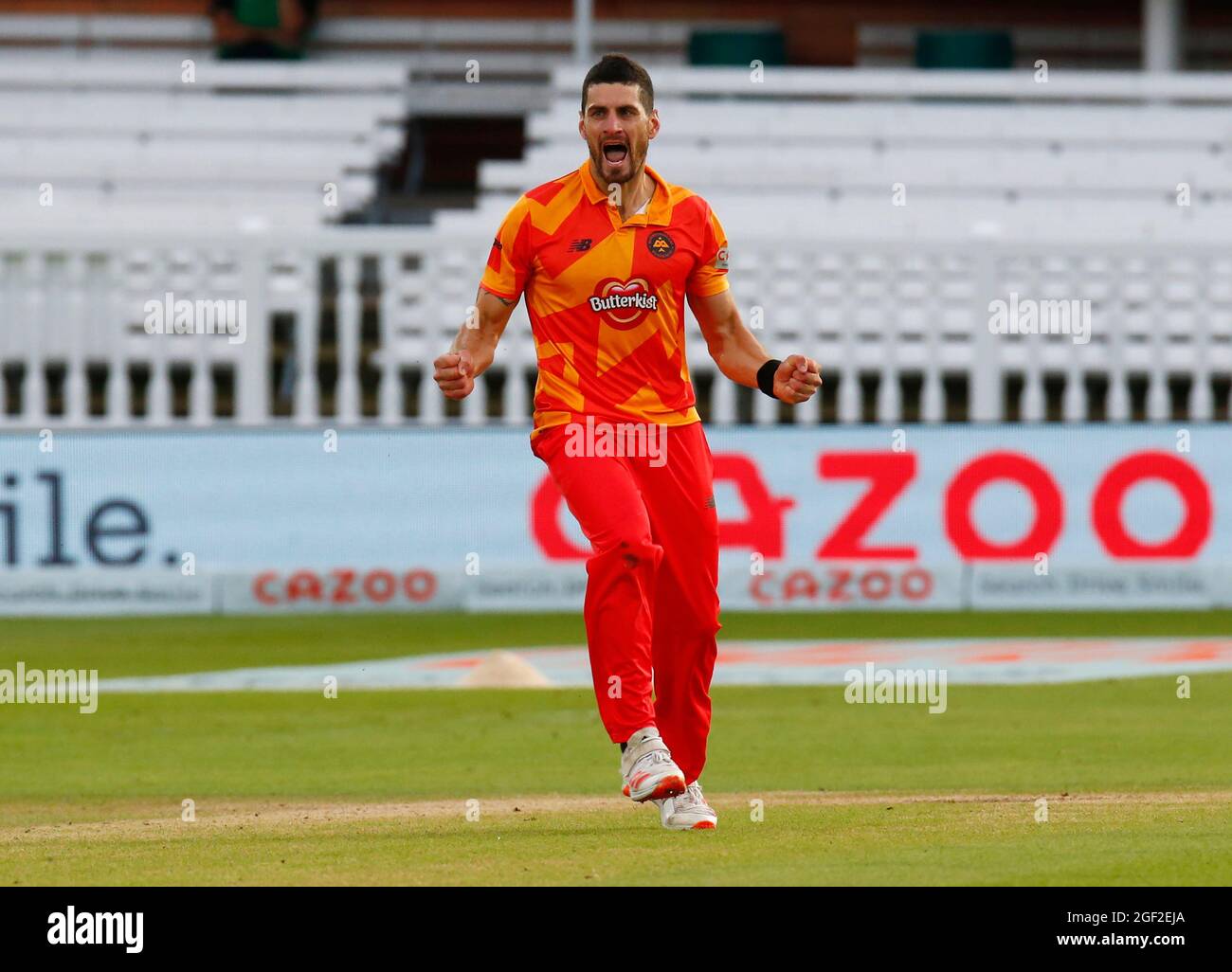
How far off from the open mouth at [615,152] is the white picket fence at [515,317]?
11078 mm

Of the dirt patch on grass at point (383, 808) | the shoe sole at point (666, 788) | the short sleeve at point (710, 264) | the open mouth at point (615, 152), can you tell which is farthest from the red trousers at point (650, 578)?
the open mouth at point (615, 152)

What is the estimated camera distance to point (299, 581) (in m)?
17.8

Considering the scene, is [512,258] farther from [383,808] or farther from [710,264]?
[383,808]

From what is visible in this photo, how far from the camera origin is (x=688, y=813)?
7250 millimetres

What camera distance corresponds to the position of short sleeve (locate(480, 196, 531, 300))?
7.52 metres

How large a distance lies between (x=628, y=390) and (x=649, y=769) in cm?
119

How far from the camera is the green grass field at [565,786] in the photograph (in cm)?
651
